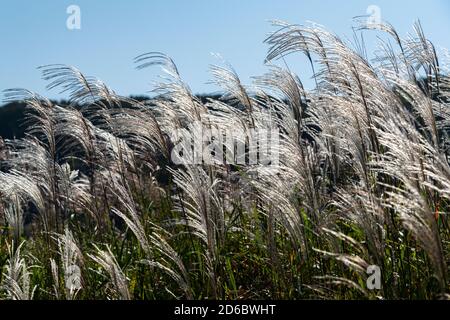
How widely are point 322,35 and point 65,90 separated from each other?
2183 millimetres

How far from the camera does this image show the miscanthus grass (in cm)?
360

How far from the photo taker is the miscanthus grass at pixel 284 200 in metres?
3.60

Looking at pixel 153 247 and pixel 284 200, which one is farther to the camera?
pixel 153 247

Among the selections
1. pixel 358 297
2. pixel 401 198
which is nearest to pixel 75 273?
pixel 358 297

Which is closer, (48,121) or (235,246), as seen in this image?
(235,246)

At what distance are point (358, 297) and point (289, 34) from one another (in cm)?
194

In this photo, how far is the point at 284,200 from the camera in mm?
3781

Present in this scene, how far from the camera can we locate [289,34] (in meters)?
4.96
